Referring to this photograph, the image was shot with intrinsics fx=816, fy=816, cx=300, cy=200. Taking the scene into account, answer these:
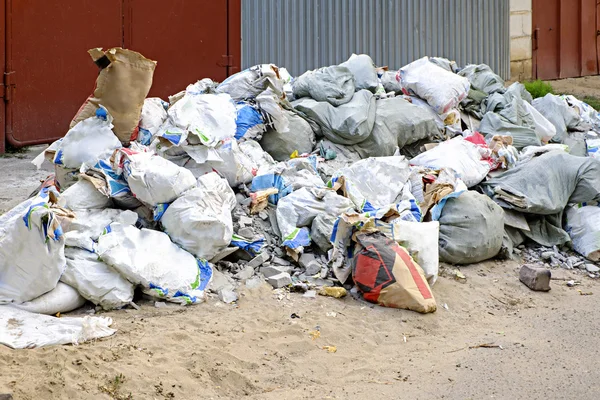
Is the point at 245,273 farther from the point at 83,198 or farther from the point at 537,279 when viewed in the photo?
the point at 537,279

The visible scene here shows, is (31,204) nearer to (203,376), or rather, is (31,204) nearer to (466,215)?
(203,376)

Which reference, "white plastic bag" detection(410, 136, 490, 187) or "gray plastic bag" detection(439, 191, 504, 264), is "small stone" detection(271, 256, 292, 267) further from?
"white plastic bag" detection(410, 136, 490, 187)

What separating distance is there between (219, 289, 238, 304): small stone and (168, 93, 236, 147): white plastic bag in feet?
3.54

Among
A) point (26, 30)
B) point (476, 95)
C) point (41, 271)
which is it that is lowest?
point (41, 271)

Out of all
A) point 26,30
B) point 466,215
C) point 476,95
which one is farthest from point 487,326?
point 26,30

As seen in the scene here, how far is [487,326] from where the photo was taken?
4.56 meters

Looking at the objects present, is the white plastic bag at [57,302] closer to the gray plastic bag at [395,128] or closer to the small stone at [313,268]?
the small stone at [313,268]

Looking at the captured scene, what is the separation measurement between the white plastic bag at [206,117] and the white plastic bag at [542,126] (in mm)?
2795

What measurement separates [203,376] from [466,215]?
236cm

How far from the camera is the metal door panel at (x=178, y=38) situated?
311 inches

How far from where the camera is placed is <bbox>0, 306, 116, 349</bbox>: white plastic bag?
374cm

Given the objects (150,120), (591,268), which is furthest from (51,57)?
(591,268)

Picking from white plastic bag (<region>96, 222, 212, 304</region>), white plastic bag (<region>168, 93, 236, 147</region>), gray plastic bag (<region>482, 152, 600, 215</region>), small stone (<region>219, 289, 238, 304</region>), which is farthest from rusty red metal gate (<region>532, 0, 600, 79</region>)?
white plastic bag (<region>96, 222, 212, 304</region>)

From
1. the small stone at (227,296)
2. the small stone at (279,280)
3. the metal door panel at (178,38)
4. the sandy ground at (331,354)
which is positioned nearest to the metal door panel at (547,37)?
the metal door panel at (178,38)
